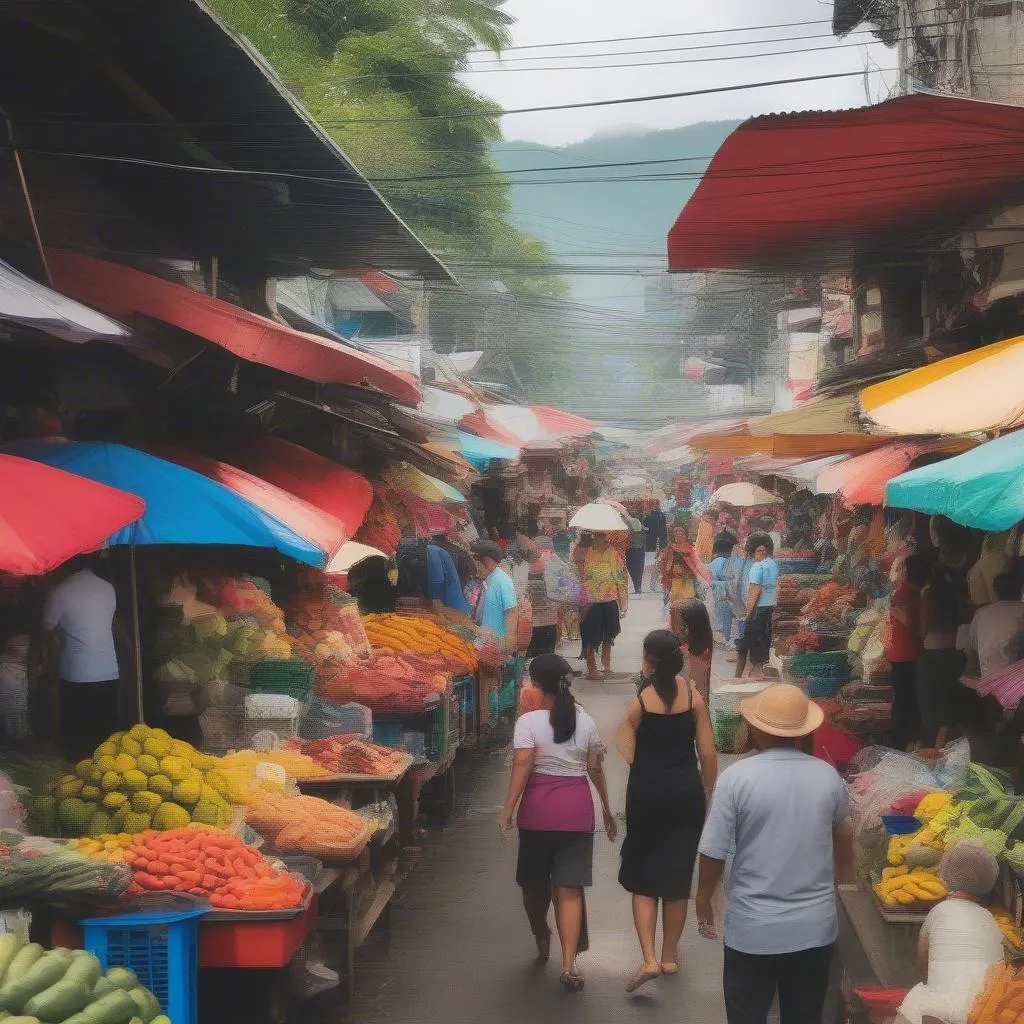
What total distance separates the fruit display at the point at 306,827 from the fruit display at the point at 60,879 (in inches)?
60.1

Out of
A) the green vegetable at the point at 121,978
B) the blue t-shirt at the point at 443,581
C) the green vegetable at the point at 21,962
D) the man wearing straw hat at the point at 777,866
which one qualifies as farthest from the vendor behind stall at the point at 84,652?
the blue t-shirt at the point at 443,581

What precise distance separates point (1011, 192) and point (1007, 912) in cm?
503

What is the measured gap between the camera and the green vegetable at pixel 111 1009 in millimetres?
3912

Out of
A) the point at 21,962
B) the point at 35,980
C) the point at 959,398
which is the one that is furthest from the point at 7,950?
the point at 959,398

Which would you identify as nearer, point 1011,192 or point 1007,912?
point 1007,912

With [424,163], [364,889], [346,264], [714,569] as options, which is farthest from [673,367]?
[364,889]

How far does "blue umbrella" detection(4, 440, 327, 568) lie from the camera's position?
251 inches

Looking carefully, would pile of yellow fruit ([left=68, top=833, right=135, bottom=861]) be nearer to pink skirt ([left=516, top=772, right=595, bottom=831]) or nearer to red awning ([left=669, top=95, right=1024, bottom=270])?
pink skirt ([left=516, top=772, right=595, bottom=831])

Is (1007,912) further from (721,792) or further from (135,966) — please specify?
(135,966)

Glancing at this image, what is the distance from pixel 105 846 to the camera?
559cm

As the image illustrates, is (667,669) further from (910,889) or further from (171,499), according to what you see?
(171,499)

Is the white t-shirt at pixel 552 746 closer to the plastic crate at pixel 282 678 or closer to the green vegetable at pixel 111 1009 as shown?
the plastic crate at pixel 282 678

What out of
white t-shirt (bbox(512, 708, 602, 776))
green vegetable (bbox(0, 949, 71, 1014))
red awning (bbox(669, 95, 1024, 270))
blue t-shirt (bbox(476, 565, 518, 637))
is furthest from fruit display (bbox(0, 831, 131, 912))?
blue t-shirt (bbox(476, 565, 518, 637))

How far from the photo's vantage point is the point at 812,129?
7.10m
